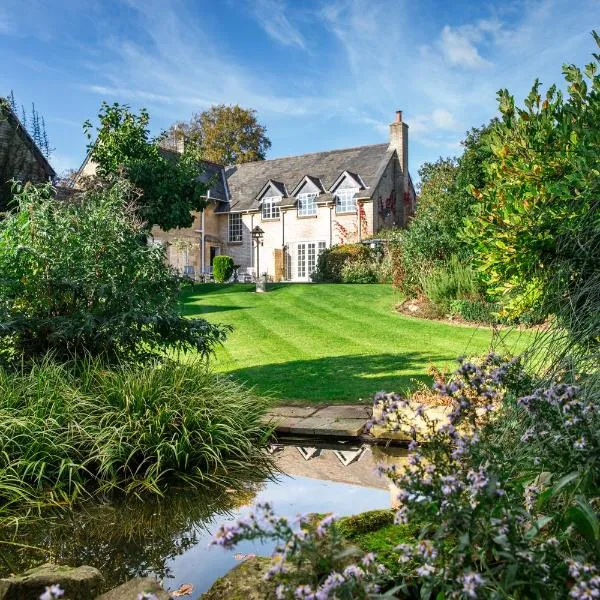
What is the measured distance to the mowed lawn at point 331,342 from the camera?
331 inches

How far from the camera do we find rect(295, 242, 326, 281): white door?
32.8m

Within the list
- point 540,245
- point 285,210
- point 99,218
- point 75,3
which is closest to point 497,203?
point 540,245

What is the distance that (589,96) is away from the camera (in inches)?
180

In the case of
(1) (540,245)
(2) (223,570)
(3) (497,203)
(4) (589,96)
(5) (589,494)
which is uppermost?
(4) (589,96)

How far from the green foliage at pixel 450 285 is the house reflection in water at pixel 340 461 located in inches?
365

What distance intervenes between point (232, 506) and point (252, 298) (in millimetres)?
15042

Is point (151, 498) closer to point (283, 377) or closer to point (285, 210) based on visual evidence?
point (283, 377)

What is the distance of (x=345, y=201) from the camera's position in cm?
3175

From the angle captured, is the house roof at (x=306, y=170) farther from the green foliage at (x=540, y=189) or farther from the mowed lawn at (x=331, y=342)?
the green foliage at (x=540, y=189)

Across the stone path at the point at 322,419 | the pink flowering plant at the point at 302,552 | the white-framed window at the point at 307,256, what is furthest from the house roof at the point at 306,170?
the pink flowering plant at the point at 302,552

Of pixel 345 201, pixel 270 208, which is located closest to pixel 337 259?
pixel 345 201

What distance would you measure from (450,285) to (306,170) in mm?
21776

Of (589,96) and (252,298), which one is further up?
(589,96)

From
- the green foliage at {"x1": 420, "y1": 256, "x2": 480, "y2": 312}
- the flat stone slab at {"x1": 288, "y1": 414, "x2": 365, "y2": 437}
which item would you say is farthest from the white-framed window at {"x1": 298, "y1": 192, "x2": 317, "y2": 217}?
the flat stone slab at {"x1": 288, "y1": 414, "x2": 365, "y2": 437}
